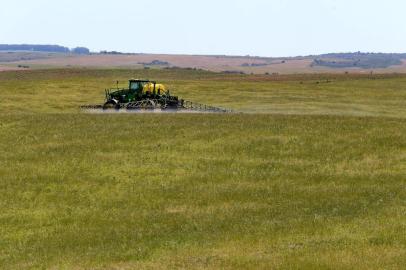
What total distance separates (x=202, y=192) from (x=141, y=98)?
35.8 metres

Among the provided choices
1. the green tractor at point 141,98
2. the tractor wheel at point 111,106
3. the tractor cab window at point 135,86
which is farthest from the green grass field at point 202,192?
the tractor cab window at point 135,86

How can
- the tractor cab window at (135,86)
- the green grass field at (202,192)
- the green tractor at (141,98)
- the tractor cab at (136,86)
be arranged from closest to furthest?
the green grass field at (202,192)
the green tractor at (141,98)
the tractor cab at (136,86)
the tractor cab window at (135,86)

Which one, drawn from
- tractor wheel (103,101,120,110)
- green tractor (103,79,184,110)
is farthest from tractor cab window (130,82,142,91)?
tractor wheel (103,101,120,110)

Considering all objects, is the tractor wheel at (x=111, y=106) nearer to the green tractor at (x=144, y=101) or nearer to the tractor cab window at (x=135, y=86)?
the green tractor at (x=144, y=101)

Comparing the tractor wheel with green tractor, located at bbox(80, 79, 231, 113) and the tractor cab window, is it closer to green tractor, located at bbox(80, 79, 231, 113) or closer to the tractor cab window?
green tractor, located at bbox(80, 79, 231, 113)

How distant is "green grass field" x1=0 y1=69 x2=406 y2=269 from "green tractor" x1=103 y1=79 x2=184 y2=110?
1196 centimetres

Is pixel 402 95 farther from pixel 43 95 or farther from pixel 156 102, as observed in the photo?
pixel 43 95

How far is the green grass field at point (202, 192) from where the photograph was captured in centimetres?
1744

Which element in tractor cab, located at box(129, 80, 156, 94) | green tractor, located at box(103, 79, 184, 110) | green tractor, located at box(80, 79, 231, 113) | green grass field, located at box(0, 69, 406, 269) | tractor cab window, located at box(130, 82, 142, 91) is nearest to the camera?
green grass field, located at box(0, 69, 406, 269)

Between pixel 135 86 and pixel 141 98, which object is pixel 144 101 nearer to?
pixel 141 98

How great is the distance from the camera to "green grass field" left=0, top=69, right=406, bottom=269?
17438 millimetres

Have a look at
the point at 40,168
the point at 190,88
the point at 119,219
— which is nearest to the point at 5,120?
the point at 40,168

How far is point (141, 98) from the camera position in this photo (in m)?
61.8

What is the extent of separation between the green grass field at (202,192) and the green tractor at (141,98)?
1196 centimetres
